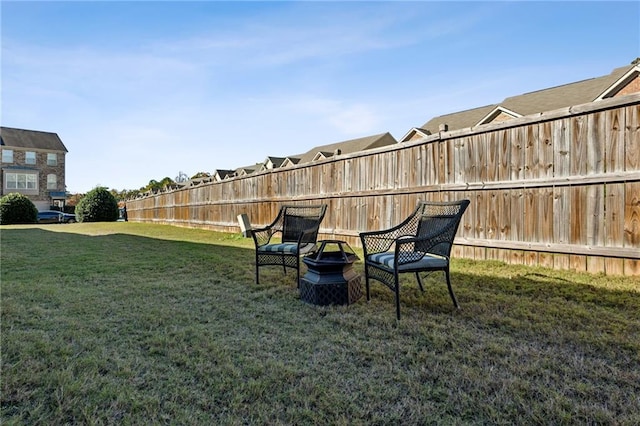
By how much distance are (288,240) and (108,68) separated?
7594 millimetres

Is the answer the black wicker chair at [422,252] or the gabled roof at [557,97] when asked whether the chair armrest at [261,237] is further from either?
the gabled roof at [557,97]

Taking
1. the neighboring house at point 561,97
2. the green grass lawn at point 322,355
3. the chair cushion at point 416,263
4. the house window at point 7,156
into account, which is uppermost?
the house window at point 7,156

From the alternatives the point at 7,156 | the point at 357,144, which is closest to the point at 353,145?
the point at 357,144

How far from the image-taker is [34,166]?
3222 cm

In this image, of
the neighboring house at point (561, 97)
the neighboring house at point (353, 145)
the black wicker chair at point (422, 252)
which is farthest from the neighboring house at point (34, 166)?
the black wicker chair at point (422, 252)

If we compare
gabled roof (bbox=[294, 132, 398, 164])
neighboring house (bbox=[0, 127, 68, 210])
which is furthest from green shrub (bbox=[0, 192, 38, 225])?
gabled roof (bbox=[294, 132, 398, 164])

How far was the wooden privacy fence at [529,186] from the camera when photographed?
364 cm

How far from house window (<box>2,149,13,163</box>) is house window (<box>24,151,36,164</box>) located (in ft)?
3.40

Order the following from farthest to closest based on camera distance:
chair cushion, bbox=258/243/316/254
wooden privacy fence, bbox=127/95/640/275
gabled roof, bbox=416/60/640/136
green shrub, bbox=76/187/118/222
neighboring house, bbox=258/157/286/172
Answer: neighboring house, bbox=258/157/286/172, green shrub, bbox=76/187/118/222, gabled roof, bbox=416/60/640/136, chair cushion, bbox=258/243/316/254, wooden privacy fence, bbox=127/95/640/275

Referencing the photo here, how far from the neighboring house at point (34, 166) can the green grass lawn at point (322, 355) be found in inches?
1490

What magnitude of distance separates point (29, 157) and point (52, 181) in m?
2.85

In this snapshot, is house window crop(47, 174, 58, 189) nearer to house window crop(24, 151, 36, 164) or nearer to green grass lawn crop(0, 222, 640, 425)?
house window crop(24, 151, 36, 164)

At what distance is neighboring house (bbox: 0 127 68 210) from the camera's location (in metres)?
30.9

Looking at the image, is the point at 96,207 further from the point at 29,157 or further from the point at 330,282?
the point at 330,282
